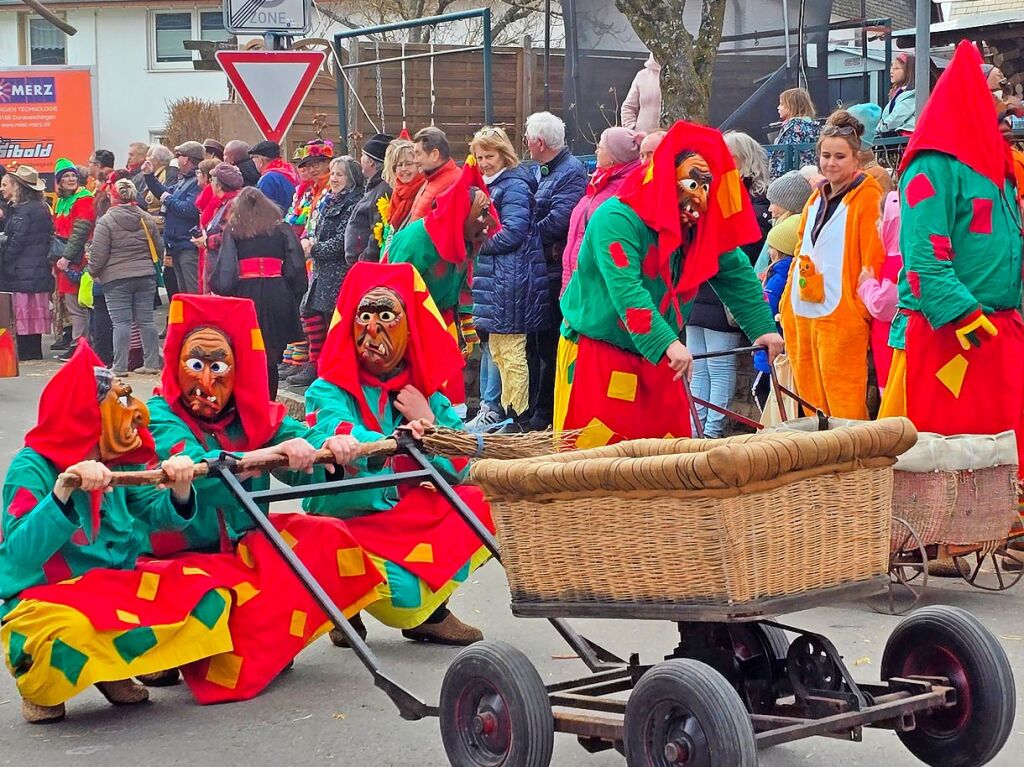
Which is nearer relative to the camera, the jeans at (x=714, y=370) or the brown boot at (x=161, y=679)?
the brown boot at (x=161, y=679)

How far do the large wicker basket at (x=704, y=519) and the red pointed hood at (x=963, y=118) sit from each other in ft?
9.11

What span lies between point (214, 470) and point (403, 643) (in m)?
1.52

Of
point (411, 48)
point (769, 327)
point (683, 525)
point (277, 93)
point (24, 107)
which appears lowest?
point (683, 525)

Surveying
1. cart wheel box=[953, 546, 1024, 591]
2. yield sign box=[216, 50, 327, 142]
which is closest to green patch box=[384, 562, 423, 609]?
cart wheel box=[953, 546, 1024, 591]

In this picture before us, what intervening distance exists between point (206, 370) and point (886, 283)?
3681 millimetres

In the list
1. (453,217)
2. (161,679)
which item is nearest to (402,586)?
(161,679)

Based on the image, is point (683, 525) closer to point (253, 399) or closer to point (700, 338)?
point (253, 399)

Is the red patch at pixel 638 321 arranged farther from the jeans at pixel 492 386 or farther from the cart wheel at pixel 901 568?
the jeans at pixel 492 386

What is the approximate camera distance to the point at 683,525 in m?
3.88

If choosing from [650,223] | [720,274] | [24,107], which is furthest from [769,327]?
[24,107]

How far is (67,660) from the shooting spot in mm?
5004

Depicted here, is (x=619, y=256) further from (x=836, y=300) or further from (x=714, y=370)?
(x=714, y=370)

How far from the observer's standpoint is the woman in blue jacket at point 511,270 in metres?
9.95

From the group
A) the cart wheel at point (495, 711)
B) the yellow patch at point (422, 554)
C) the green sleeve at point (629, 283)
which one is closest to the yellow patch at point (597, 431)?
the green sleeve at point (629, 283)
